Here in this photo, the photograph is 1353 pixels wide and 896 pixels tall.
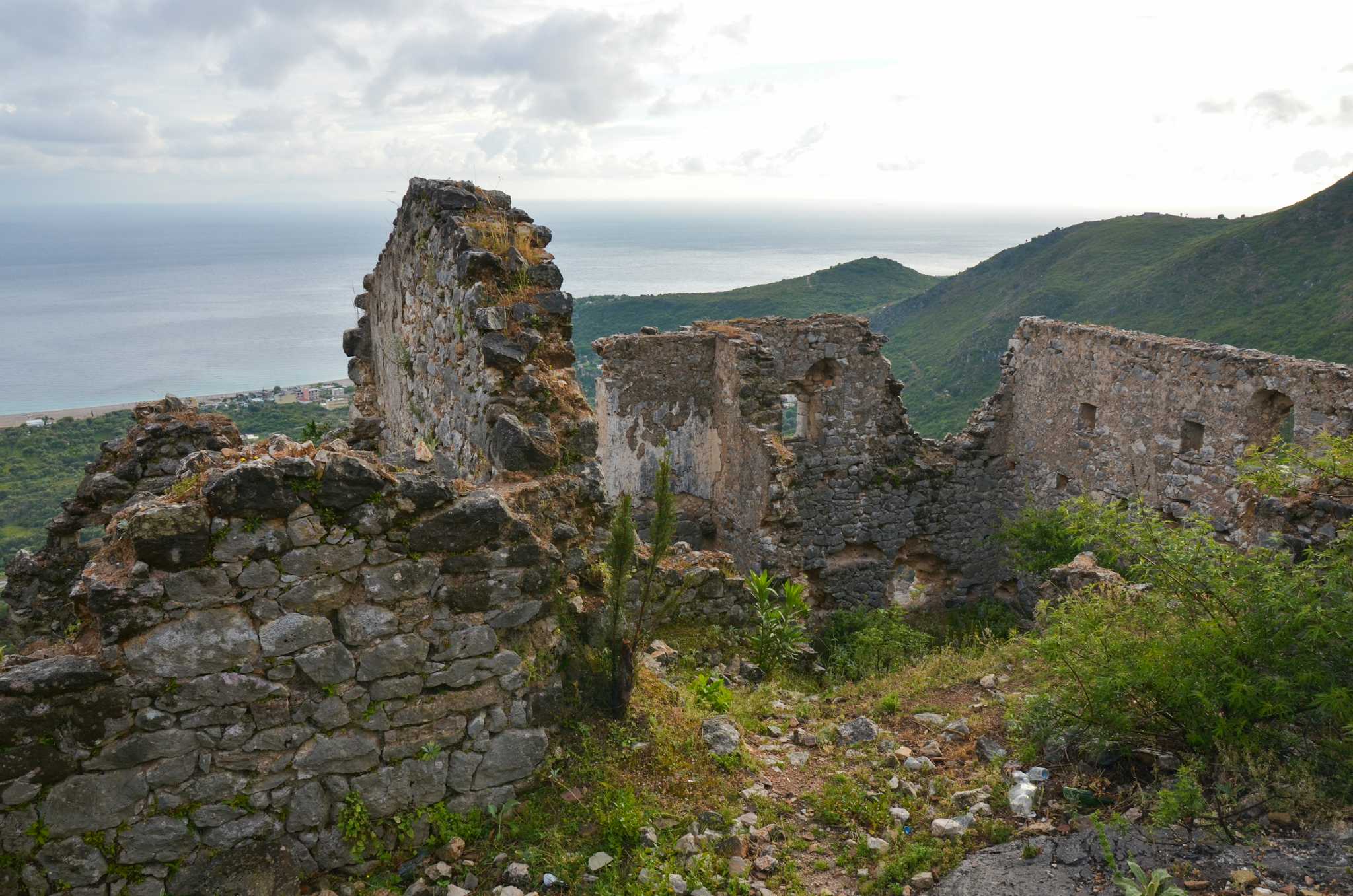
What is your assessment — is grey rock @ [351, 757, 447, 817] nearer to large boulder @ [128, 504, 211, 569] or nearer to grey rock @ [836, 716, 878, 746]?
large boulder @ [128, 504, 211, 569]

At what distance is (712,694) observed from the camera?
596cm

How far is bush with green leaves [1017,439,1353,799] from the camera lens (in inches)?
151

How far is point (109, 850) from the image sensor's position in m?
3.68

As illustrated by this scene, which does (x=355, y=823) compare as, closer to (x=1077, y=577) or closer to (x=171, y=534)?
(x=171, y=534)

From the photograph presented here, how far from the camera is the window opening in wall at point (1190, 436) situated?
29.5 feet

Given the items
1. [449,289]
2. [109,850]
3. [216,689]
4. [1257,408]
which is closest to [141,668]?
[216,689]

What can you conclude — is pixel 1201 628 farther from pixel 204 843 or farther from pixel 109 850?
pixel 109 850

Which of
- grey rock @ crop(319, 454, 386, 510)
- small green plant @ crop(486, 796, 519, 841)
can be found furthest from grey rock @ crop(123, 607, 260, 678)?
small green plant @ crop(486, 796, 519, 841)

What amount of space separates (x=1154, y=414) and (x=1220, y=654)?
6.08m

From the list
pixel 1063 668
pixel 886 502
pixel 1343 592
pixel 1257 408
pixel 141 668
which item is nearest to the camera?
pixel 141 668

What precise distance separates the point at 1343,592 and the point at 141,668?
5256 mm

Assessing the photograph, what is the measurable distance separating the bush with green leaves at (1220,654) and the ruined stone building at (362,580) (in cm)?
128

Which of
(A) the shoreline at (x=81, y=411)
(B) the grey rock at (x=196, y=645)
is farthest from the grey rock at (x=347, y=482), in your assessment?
(A) the shoreline at (x=81, y=411)

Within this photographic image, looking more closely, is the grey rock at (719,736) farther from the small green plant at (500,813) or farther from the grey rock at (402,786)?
the grey rock at (402,786)
